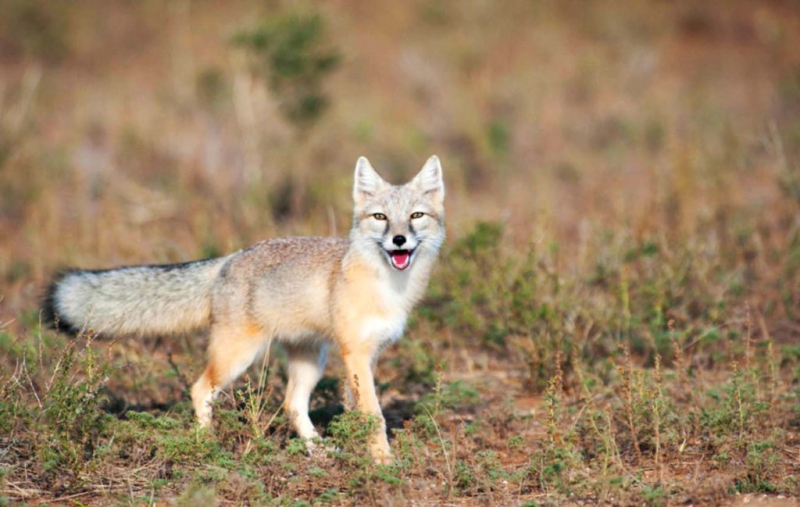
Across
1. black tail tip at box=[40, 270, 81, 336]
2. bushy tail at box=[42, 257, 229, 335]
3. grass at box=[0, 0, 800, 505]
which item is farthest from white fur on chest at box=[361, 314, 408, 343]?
black tail tip at box=[40, 270, 81, 336]

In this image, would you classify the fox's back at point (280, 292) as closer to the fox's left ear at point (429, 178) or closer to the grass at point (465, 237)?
the grass at point (465, 237)

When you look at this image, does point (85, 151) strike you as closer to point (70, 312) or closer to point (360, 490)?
point (70, 312)

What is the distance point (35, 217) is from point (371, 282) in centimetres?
618

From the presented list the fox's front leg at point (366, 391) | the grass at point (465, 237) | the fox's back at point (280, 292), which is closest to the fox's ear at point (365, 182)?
the fox's back at point (280, 292)

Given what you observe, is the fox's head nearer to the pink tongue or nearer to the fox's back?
the pink tongue

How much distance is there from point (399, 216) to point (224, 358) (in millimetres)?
1429

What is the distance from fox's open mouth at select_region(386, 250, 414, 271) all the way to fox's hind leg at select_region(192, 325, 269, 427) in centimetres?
104

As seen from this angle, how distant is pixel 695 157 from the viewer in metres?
9.74

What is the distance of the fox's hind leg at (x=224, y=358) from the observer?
5531 millimetres

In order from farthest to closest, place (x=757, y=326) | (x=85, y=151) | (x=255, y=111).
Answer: (x=85, y=151) < (x=255, y=111) < (x=757, y=326)

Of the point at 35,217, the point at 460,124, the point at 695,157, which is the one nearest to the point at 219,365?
the point at 35,217

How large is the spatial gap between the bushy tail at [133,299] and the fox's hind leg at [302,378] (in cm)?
67

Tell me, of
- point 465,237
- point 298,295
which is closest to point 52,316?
point 298,295

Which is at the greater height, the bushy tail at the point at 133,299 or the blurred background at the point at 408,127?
the blurred background at the point at 408,127
